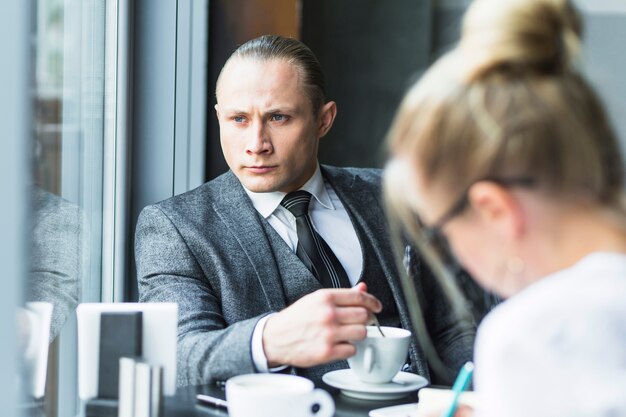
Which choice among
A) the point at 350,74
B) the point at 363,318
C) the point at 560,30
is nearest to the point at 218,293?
the point at 363,318

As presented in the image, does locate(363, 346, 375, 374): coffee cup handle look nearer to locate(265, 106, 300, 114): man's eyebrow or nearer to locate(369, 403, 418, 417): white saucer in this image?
locate(369, 403, 418, 417): white saucer

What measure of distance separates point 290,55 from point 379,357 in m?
1.00

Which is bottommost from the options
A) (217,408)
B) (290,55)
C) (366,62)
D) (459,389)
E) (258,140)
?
(217,408)

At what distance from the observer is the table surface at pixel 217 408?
4.63 ft

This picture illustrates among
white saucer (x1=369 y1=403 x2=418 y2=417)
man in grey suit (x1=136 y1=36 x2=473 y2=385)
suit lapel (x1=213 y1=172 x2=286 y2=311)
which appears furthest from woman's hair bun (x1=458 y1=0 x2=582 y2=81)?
suit lapel (x1=213 y1=172 x2=286 y2=311)

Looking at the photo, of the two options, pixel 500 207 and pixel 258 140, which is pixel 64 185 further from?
pixel 500 207

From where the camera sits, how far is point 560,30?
93 centimetres

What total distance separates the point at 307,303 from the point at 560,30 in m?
0.74

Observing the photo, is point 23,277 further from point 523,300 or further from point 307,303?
point 523,300

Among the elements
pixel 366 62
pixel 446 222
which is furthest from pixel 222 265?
pixel 366 62

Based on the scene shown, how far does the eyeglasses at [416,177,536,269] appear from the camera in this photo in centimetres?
87

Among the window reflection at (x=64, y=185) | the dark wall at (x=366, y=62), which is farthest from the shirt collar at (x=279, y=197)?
the dark wall at (x=366, y=62)

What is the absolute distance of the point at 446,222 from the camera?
94 centimetres

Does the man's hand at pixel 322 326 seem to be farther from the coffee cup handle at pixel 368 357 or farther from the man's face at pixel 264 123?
the man's face at pixel 264 123
